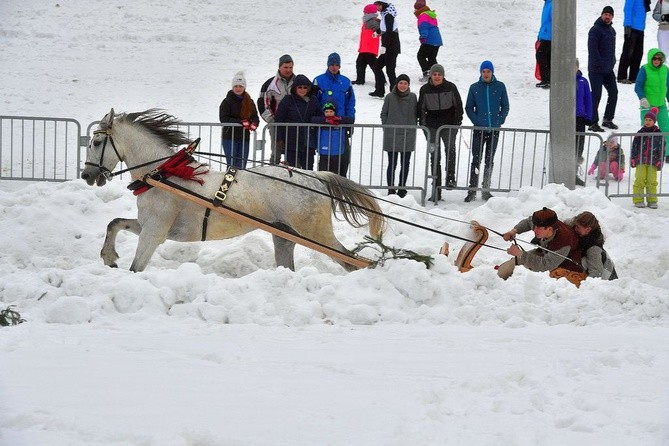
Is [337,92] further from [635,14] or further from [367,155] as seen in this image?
[635,14]

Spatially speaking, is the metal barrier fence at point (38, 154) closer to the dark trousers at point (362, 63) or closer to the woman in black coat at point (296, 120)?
the woman in black coat at point (296, 120)

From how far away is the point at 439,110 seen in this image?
14578 millimetres

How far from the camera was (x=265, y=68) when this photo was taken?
69.1 ft

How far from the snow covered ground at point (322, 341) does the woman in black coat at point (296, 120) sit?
2.01m

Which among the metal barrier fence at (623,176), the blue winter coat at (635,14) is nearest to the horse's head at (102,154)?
the metal barrier fence at (623,176)

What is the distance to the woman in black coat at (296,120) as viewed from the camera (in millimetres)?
13648

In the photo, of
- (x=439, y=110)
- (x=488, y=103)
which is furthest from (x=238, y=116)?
(x=488, y=103)

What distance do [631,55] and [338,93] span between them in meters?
8.56

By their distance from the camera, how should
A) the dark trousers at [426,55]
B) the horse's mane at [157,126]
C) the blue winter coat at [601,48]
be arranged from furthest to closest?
the dark trousers at [426,55] < the blue winter coat at [601,48] < the horse's mane at [157,126]

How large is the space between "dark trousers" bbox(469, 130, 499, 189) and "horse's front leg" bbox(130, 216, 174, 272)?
531 cm

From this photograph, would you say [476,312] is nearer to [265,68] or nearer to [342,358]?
[342,358]

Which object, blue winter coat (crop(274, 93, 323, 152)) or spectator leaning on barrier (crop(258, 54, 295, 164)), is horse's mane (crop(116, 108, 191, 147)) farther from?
spectator leaning on barrier (crop(258, 54, 295, 164))

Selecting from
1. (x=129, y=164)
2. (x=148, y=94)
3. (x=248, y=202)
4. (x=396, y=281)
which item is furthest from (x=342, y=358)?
(x=148, y=94)

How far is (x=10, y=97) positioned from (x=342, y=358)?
13.1 m
